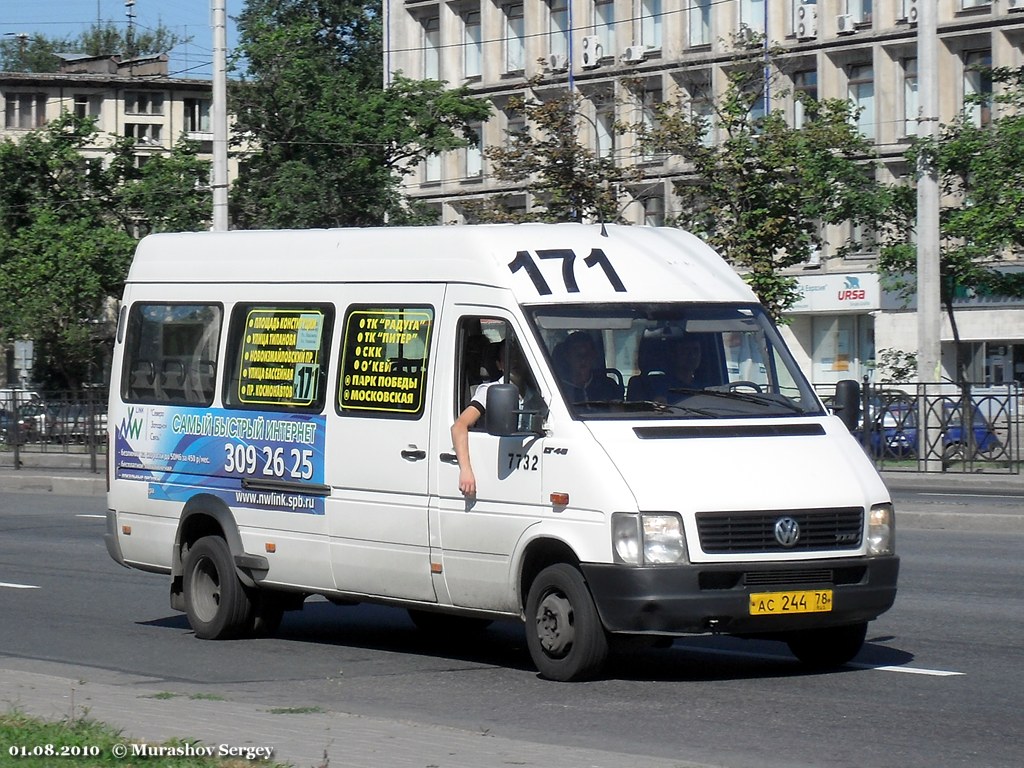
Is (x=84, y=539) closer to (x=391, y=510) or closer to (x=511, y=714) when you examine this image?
(x=391, y=510)

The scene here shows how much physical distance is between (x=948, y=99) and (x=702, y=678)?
46.9m

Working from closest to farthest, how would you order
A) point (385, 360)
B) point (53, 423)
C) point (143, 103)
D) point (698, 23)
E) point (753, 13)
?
point (385, 360)
point (53, 423)
point (753, 13)
point (698, 23)
point (143, 103)

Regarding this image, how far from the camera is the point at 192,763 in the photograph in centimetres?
656

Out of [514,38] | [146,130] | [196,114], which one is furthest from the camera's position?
[196,114]

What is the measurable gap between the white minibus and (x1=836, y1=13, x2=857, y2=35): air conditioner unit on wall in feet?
149

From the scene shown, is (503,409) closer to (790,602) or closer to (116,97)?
(790,602)

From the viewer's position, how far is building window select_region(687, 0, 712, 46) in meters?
58.9

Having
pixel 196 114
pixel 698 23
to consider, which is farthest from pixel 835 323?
pixel 196 114

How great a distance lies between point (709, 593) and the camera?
906 cm

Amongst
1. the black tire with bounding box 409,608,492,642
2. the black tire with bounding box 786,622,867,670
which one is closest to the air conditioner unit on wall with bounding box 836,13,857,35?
the black tire with bounding box 409,608,492,642

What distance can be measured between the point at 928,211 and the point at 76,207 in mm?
25671

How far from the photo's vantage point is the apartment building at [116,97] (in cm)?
10306

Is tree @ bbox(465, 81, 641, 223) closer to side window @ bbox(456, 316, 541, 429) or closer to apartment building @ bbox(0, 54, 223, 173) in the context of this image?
side window @ bbox(456, 316, 541, 429)

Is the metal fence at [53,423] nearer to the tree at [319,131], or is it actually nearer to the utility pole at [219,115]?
the utility pole at [219,115]
